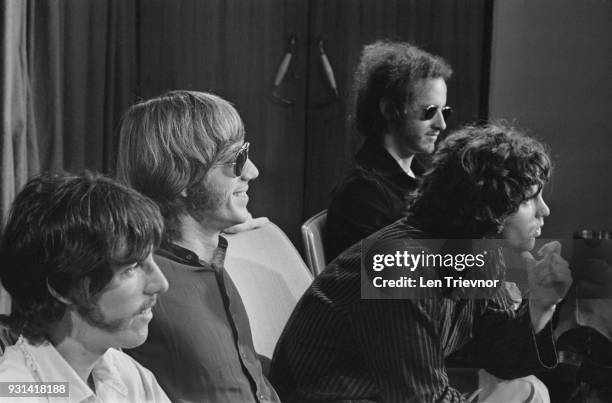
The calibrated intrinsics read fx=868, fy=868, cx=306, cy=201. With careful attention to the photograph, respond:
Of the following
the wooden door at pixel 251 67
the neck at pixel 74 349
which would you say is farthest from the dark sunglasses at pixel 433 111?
the neck at pixel 74 349

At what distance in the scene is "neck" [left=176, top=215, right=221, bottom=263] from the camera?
133cm

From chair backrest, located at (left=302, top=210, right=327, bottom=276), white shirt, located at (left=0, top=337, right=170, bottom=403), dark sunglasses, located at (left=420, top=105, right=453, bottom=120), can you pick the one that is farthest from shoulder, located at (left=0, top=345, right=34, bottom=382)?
dark sunglasses, located at (left=420, top=105, right=453, bottom=120)

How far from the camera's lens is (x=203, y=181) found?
1341 mm

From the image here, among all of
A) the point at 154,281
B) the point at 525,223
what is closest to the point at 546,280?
the point at 525,223

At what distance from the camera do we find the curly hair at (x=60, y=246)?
3.50 ft

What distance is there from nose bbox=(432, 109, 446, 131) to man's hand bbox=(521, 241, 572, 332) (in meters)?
0.28

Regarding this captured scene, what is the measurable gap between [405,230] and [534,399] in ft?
1.34

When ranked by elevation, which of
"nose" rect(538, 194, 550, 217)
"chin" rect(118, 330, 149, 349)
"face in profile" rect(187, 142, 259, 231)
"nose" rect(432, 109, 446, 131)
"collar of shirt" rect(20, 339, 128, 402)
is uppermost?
"nose" rect(432, 109, 446, 131)

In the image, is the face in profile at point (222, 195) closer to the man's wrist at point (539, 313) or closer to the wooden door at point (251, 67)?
the wooden door at point (251, 67)

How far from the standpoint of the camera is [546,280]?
1.60m

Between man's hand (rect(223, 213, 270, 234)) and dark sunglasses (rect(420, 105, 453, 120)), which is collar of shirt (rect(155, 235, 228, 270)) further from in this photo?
dark sunglasses (rect(420, 105, 453, 120))

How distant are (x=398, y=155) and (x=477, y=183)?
0.90ft

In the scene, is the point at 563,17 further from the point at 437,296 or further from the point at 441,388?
the point at 441,388

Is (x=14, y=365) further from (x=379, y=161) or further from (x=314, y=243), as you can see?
(x=379, y=161)
